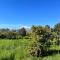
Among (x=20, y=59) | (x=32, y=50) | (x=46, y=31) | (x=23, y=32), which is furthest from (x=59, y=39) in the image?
(x=23, y=32)

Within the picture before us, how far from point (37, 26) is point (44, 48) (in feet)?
7.12

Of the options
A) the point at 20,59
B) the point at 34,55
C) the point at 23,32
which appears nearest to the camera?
the point at 20,59

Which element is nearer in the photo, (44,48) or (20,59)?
(20,59)

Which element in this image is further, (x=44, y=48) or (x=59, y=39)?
(x=59, y=39)

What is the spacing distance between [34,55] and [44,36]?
234 centimetres

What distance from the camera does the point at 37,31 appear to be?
1603cm

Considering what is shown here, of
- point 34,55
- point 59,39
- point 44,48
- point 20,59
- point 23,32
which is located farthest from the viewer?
point 23,32

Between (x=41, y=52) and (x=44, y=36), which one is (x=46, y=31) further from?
(x=41, y=52)

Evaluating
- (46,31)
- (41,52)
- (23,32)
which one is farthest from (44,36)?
(23,32)

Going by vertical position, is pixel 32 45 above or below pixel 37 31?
below

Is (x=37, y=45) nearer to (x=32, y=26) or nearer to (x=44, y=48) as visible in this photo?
(x=44, y=48)

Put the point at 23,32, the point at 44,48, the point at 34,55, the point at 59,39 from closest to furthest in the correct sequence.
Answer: the point at 34,55
the point at 44,48
the point at 59,39
the point at 23,32

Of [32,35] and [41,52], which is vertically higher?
[32,35]

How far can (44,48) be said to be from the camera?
50.9 feet
